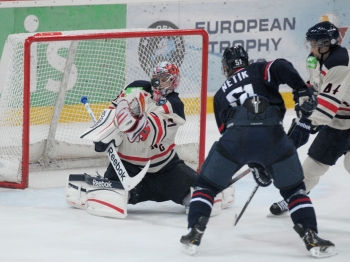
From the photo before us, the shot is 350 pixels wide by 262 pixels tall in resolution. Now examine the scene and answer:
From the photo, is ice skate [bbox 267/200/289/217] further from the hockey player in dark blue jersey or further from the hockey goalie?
the hockey player in dark blue jersey

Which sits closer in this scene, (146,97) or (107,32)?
(146,97)

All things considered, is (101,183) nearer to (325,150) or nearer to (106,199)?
(106,199)

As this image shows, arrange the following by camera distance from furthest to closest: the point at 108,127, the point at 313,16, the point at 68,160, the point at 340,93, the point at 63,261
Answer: the point at 313,16
the point at 68,160
the point at 108,127
the point at 340,93
the point at 63,261

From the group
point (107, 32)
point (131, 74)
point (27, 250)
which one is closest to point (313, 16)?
point (131, 74)

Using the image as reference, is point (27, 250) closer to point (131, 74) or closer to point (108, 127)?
point (108, 127)

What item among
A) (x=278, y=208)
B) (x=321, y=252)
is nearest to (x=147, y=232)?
(x=278, y=208)

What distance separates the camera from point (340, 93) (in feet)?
13.8

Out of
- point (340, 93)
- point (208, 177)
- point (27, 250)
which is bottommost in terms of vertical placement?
point (27, 250)

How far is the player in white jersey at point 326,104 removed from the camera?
4.18 meters

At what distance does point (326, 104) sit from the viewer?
4188mm

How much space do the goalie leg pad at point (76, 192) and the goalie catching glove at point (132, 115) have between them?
554 mm

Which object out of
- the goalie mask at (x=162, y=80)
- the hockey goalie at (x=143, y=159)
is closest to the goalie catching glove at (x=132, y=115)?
the hockey goalie at (x=143, y=159)

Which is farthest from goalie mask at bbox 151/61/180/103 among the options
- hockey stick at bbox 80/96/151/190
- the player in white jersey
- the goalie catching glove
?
the player in white jersey

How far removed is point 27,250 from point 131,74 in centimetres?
234
